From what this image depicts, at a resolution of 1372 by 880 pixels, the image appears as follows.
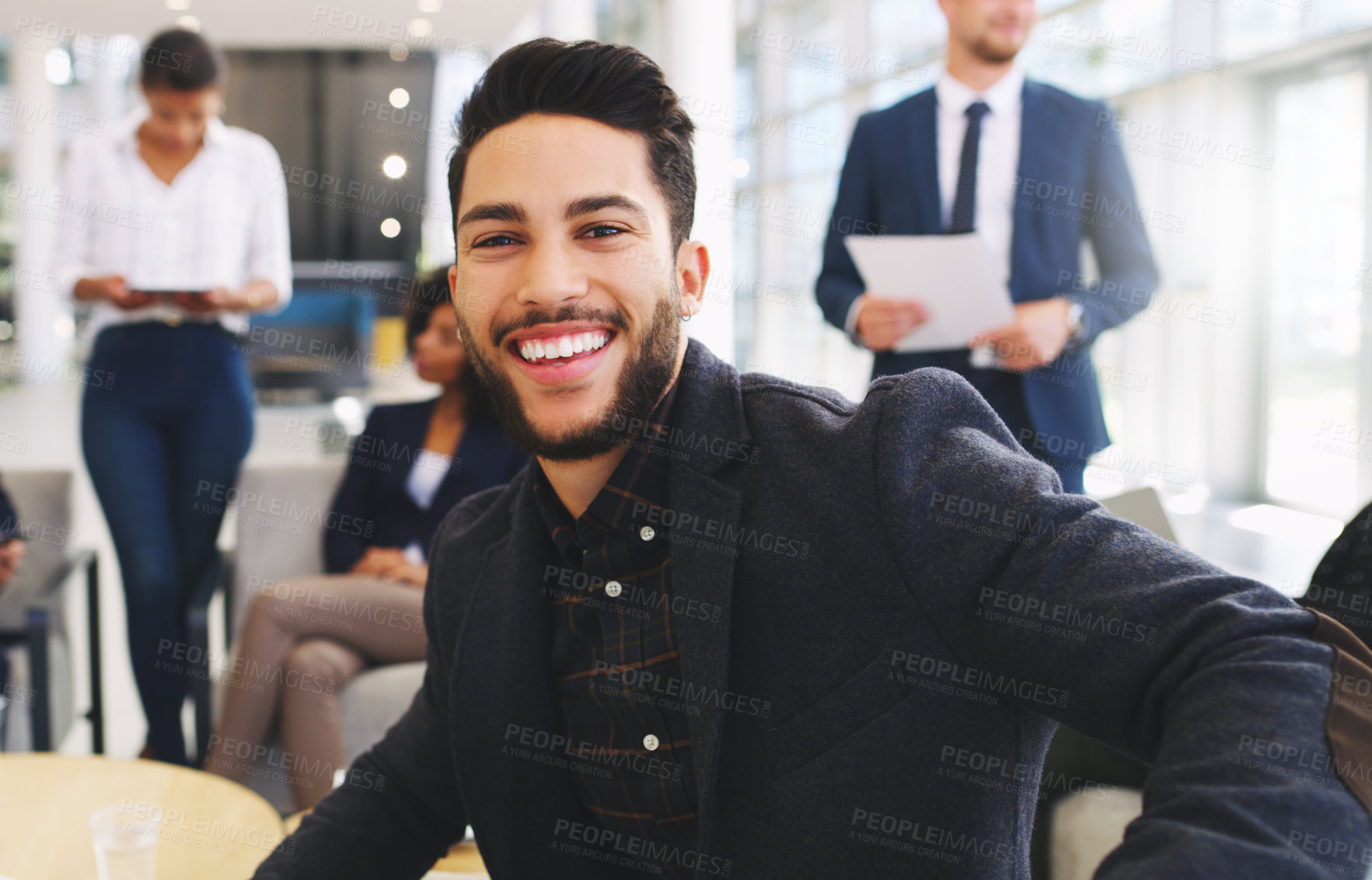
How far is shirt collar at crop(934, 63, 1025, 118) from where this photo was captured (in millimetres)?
2082

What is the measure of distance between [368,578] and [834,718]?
190cm

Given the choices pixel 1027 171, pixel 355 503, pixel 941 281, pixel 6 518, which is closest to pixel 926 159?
pixel 1027 171

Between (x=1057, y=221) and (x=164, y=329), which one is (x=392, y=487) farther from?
(x=1057, y=221)

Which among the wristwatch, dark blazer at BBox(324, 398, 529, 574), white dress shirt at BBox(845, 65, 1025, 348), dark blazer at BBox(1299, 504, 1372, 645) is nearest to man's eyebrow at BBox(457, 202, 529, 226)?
dark blazer at BBox(1299, 504, 1372, 645)

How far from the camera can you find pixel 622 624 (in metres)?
1.06

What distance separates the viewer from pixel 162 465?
2.68m

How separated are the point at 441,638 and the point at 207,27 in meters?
9.37

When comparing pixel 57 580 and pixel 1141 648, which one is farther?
pixel 57 580

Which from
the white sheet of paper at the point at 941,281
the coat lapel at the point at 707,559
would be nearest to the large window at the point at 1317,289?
the white sheet of paper at the point at 941,281

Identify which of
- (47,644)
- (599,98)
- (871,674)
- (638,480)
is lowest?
(47,644)

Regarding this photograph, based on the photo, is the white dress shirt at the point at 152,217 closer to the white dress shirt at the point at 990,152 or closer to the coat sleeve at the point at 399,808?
the white dress shirt at the point at 990,152

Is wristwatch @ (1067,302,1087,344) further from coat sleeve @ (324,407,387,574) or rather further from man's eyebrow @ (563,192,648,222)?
coat sleeve @ (324,407,387,574)

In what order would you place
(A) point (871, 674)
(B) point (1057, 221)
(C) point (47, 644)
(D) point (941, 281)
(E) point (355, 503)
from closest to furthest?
(A) point (871, 674), (D) point (941, 281), (B) point (1057, 221), (C) point (47, 644), (E) point (355, 503)

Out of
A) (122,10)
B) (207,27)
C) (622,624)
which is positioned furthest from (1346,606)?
(207,27)
